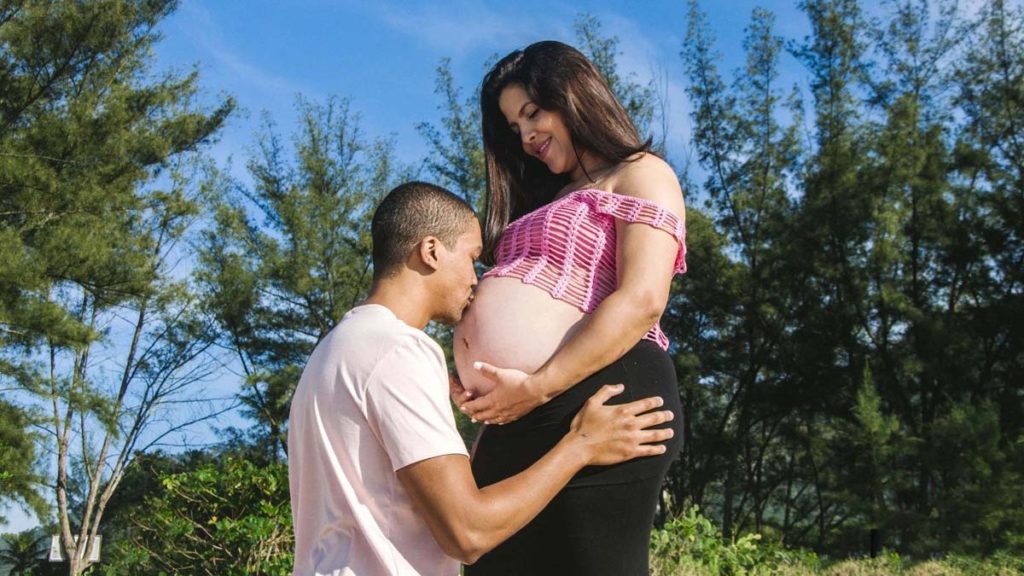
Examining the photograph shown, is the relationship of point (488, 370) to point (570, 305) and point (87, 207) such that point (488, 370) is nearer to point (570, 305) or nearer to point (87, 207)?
point (570, 305)

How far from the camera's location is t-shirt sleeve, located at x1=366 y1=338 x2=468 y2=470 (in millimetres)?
1575

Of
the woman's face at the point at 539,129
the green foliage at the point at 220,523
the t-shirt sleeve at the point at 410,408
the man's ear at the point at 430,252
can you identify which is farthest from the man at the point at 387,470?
the green foliage at the point at 220,523

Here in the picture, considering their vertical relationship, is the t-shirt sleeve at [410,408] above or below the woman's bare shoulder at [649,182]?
below

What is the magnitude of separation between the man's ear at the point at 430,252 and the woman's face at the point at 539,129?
22.2 inches

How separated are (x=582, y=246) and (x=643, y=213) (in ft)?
0.49

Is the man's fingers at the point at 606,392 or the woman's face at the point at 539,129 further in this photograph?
the woman's face at the point at 539,129

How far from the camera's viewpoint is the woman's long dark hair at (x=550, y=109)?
7.36 feet

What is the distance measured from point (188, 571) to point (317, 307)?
15.3 meters

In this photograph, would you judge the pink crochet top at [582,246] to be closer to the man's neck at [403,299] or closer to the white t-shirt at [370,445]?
the man's neck at [403,299]

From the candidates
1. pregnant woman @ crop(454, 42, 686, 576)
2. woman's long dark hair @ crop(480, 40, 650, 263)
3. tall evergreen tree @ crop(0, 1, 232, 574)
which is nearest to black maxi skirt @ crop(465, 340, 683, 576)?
pregnant woman @ crop(454, 42, 686, 576)

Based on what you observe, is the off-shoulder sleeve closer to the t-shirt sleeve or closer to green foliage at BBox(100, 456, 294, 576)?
the t-shirt sleeve

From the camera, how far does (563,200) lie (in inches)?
87.3

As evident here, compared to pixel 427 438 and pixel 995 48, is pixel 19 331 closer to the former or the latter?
pixel 427 438

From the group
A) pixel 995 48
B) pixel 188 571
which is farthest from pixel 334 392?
pixel 995 48
